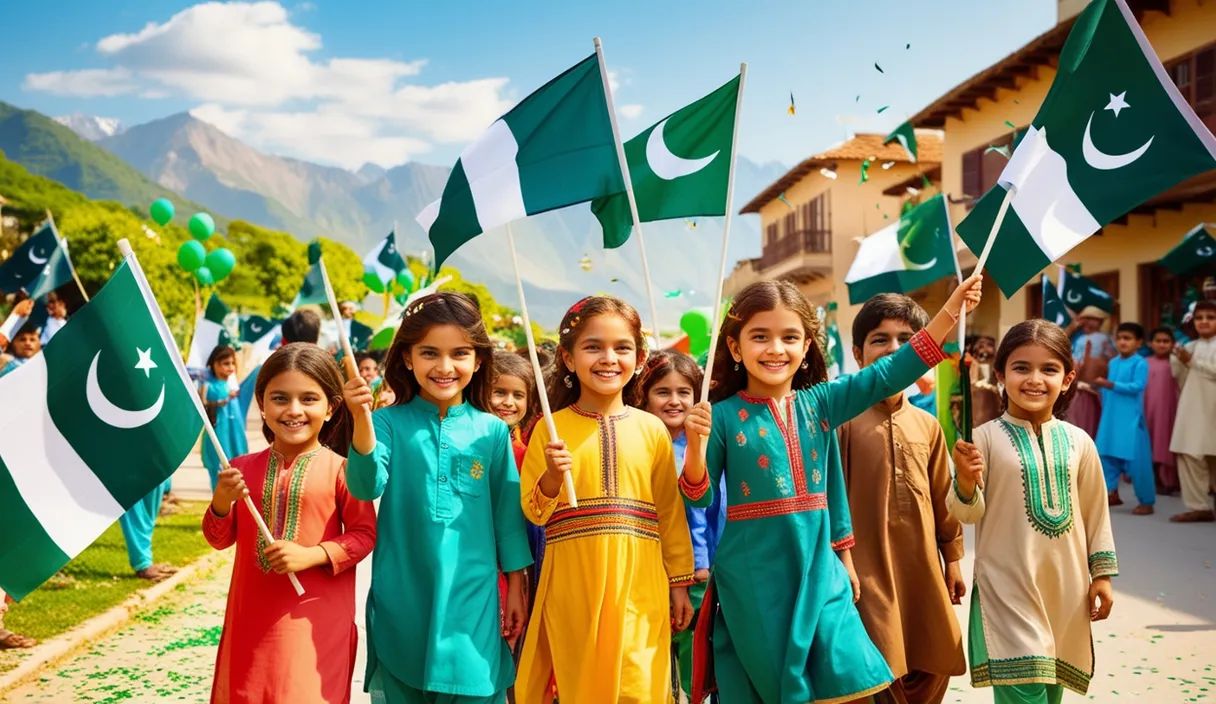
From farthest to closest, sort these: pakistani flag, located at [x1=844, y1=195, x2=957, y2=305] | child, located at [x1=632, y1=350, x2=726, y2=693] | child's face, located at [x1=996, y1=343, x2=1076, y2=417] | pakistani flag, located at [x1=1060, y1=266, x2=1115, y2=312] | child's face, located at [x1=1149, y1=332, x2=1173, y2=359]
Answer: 1. pakistani flag, located at [x1=1060, y1=266, x2=1115, y2=312]
2. child's face, located at [x1=1149, y1=332, x2=1173, y2=359]
3. pakistani flag, located at [x1=844, y1=195, x2=957, y2=305]
4. child, located at [x1=632, y1=350, x2=726, y2=693]
5. child's face, located at [x1=996, y1=343, x2=1076, y2=417]

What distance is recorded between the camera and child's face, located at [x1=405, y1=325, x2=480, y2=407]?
3.48 meters

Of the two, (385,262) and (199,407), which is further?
(385,262)

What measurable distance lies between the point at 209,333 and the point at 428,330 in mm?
7207

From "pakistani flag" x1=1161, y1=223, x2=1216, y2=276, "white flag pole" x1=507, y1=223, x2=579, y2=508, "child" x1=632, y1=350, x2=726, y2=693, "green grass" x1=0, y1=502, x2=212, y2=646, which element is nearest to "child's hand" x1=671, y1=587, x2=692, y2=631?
"white flag pole" x1=507, y1=223, x2=579, y2=508

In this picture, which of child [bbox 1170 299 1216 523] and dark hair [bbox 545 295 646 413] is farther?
child [bbox 1170 299 1216 523]

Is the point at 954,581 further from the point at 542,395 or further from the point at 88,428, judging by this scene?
the point at 88,428

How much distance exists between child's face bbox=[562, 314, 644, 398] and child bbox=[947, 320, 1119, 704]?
115 cm

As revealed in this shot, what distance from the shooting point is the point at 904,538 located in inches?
150

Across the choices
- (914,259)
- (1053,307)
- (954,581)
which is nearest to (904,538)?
(954,581)

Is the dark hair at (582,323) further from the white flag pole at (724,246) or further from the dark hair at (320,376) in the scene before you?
the dark hair at (320,376)

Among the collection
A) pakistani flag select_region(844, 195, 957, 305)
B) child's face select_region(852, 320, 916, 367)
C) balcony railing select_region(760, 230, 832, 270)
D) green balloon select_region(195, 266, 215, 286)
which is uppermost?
balcony railing select_region(760, 230, 832, 270)

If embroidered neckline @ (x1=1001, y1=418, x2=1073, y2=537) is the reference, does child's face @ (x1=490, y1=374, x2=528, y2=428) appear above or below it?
above

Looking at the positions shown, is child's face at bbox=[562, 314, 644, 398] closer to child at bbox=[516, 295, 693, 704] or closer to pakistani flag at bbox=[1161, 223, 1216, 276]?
child at bbox=[516, 295, 693, 704]

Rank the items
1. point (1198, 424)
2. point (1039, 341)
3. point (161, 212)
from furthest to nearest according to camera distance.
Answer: point (161, 212) → point (1198, 424) → point (1039, 341)
